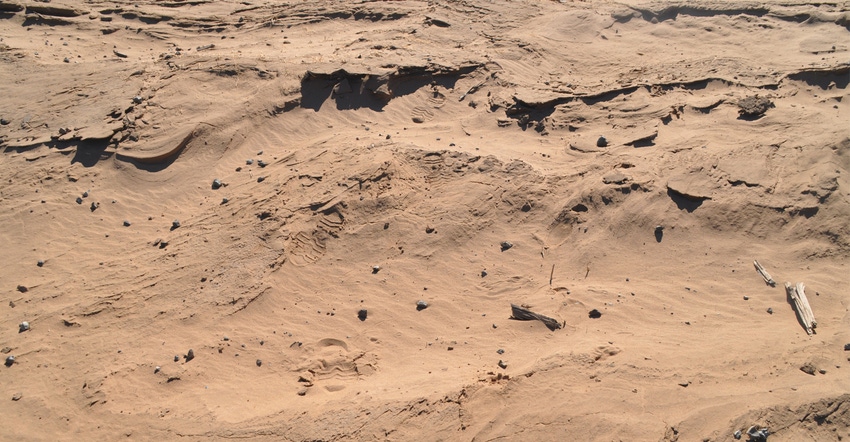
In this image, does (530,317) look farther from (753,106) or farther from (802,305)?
(753,106)

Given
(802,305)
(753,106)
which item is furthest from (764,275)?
(753,106)

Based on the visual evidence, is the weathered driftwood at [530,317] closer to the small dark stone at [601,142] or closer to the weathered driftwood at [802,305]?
the weathered driftwood at [802,305]

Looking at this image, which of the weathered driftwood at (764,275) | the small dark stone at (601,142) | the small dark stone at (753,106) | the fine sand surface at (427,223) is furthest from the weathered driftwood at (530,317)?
the small dark stone at (753,106)

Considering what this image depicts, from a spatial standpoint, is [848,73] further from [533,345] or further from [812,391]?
[533,345]

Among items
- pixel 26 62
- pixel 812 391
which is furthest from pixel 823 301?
pixel 26 62

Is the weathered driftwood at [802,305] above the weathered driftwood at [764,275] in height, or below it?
below

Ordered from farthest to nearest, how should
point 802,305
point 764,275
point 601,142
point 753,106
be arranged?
point 753,106, point 601,142, point 764,275, point 802,305
